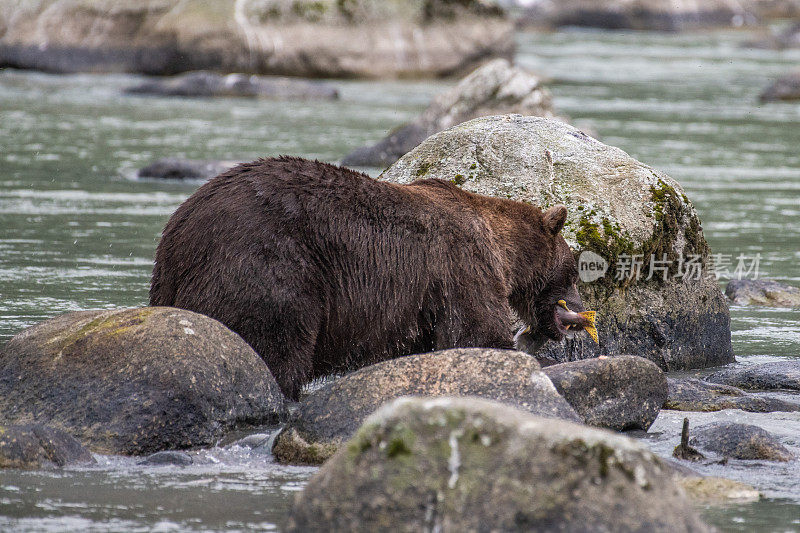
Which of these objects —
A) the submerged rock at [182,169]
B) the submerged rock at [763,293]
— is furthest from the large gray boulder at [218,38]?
the submerged rock at [763,293]

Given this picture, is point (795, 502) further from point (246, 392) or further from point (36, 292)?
point (36, 292)

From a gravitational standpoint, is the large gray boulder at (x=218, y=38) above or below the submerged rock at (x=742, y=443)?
above

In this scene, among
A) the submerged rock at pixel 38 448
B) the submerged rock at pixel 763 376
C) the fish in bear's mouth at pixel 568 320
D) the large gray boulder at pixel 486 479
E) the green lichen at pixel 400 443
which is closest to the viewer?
the large gray boulder at pixel 486 479

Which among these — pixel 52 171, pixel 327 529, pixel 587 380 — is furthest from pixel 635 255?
pixel 52 171

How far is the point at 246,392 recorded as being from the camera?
6176mm

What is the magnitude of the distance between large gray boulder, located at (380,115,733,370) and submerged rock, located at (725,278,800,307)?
178 centimetres

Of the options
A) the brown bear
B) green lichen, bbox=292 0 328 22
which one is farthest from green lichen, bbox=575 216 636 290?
green lichen, bbox=292 0 328 22

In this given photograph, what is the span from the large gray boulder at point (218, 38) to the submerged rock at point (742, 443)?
2330cm

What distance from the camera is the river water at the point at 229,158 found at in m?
4.98

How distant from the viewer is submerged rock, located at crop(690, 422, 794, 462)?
19.2 ft

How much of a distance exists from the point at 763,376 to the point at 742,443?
6.15 ft

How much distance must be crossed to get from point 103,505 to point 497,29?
1074 inches

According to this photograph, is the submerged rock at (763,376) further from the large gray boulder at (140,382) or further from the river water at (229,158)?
the large gray boulder at (140,382)

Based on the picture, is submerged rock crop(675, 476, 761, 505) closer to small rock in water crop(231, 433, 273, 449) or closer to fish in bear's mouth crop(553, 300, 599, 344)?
small rock in water crop(231, 433, 273, 449)
